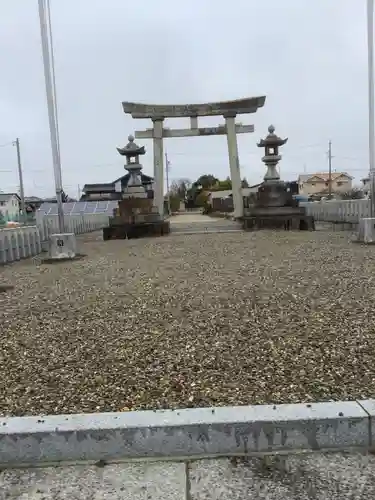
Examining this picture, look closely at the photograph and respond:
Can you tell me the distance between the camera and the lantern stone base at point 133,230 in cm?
1808

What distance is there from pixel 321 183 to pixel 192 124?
72.2 metres

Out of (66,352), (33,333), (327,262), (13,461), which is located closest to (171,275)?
(327,262)

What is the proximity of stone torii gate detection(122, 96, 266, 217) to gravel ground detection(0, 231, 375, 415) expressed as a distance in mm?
15056

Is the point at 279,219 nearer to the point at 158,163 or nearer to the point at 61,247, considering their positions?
the point at 158,163

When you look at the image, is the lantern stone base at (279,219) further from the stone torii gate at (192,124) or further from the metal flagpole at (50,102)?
the metal flagpole at (50,102)

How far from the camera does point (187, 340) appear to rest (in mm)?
3770

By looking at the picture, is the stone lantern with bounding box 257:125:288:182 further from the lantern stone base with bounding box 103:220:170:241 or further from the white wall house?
the white wall house

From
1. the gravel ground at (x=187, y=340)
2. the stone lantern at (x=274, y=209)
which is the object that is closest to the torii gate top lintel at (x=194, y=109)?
the stone lantern at (x=274, y=209)

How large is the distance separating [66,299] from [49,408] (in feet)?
10.1

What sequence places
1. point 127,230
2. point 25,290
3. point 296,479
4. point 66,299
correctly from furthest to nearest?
point 127,230 < point 25,290 < point 66,299 < point 296,479

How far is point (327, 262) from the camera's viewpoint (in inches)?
310

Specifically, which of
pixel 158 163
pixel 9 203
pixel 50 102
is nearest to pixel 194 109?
pixel 158 163

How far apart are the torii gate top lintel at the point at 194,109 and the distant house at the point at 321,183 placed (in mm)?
66075

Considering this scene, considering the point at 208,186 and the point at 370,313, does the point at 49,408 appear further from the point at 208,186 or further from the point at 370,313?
the point at 208,186
